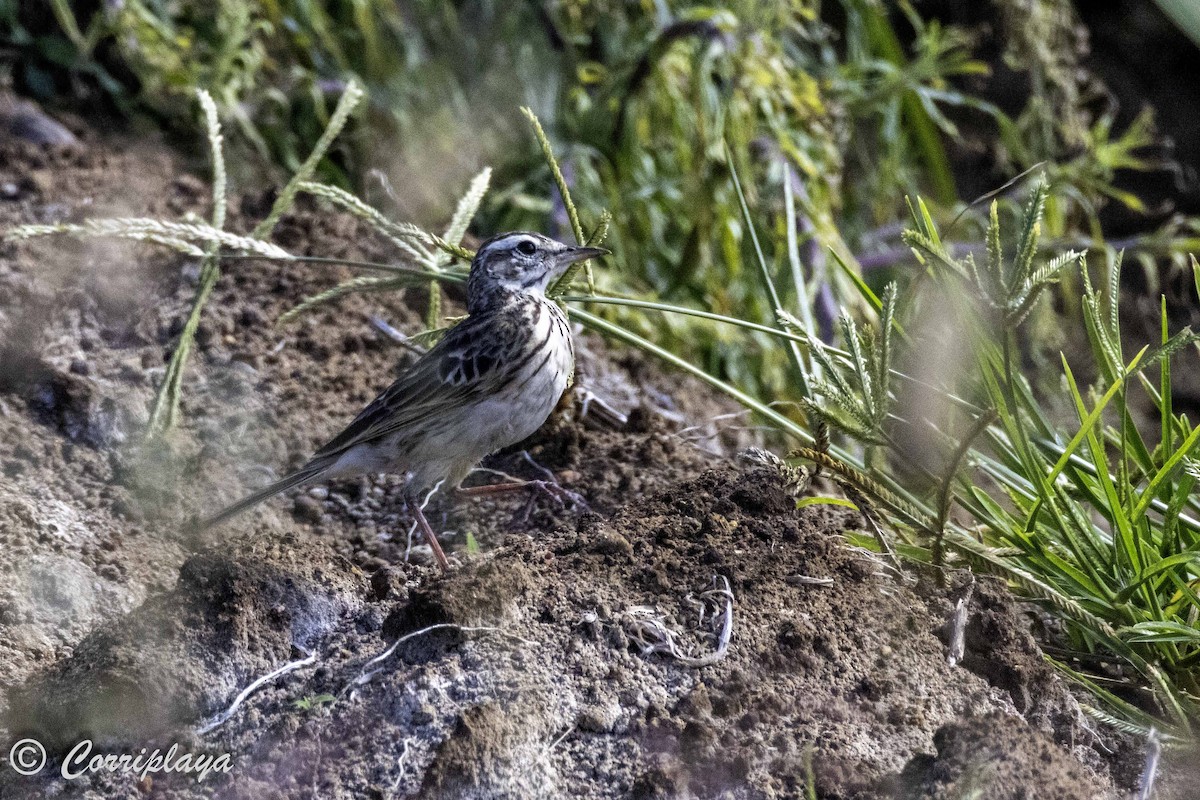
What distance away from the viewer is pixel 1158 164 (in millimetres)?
7594

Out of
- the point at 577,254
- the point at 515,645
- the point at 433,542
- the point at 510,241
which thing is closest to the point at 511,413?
the point at 433,542

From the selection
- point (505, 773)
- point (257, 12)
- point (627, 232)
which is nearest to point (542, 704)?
point (505, 773)

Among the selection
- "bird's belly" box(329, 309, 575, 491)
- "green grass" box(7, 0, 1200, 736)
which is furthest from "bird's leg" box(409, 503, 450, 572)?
"green grass" box(7, 0, 1200, 736)

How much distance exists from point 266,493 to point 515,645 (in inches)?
53.8

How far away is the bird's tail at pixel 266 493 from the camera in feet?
13.5

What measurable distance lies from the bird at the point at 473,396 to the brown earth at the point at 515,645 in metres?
0.28

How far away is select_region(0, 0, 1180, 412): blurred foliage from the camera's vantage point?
625 centimetres

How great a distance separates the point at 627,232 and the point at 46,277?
111 inches

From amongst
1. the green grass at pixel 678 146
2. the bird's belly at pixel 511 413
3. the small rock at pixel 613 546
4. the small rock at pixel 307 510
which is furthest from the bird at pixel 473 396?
the small rock at pixel 613 546

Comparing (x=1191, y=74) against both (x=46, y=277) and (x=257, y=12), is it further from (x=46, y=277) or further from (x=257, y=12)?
(x=46, y=277)

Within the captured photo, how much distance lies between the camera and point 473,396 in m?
4.25

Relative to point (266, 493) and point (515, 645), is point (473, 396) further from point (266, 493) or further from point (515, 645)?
point (515, 645)

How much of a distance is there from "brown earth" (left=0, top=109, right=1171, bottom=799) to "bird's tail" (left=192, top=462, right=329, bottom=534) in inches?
6.8

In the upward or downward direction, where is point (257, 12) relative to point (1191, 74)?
downward
